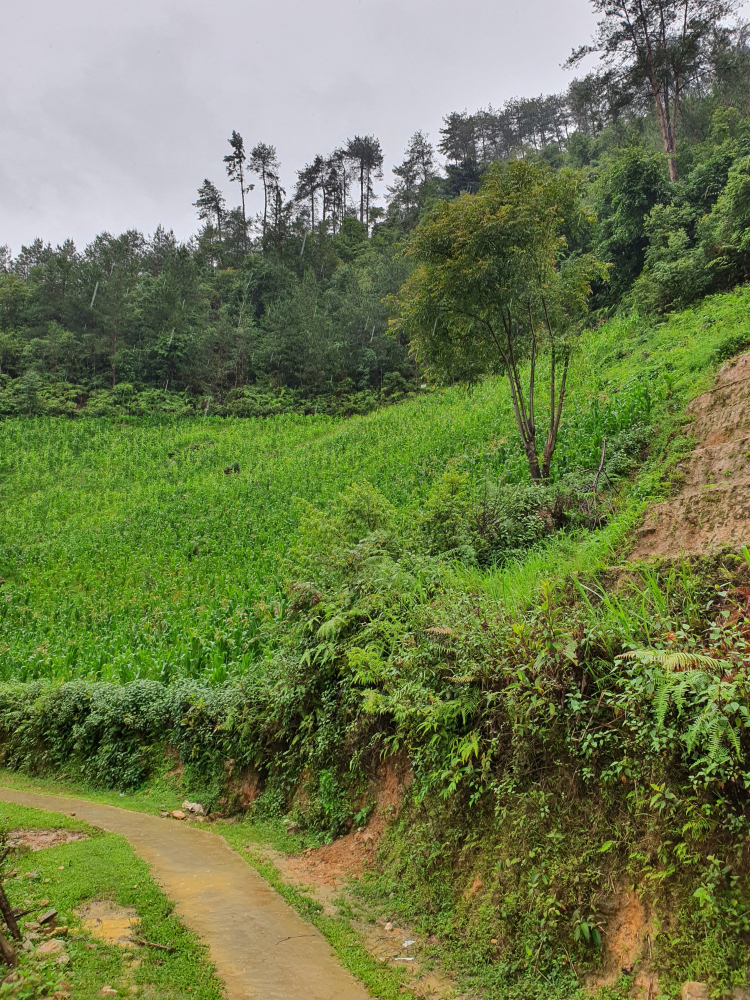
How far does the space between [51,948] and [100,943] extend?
282 mm

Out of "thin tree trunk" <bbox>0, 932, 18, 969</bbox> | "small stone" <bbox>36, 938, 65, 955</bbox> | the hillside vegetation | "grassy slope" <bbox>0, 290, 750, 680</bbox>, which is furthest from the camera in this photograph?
"grassy slope" <bbox>0, 290, 750, 680</bbox>

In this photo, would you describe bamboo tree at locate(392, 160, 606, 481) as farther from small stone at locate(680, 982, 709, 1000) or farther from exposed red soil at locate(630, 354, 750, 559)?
small stone at locate(680, 982, 709, 1000)

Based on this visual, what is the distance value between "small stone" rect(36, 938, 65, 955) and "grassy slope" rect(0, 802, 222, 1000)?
46 millimetres

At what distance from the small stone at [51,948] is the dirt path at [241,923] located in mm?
826

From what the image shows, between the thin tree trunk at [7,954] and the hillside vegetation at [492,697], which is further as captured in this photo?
the hillside vegetation at [492,697]

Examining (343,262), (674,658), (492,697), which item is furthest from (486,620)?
(343,262)

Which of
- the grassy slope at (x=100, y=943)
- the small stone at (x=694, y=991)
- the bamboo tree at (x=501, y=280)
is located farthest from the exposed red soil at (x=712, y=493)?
the grassy slope at (x=100, y=943)

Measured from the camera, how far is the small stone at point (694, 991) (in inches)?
91.9

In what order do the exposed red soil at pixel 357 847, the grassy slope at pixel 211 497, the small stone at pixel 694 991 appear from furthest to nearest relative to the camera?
1. the grassy slope at pixel 211 497
2. the exposed red soil at pixel 357 847
3. the small stone at pixel 694 991

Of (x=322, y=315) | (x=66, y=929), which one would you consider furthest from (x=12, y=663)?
(x=322, y=315)

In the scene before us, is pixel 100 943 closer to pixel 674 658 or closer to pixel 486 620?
pixel 486 620

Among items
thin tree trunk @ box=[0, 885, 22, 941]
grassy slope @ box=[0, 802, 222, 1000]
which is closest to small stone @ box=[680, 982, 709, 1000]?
grassy slope @ box=[0, 802, 222, 1000]

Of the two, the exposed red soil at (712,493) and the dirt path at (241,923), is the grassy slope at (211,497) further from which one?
the dirt path at (241,923)

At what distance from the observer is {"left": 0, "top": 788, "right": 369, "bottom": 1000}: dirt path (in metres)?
2.97
